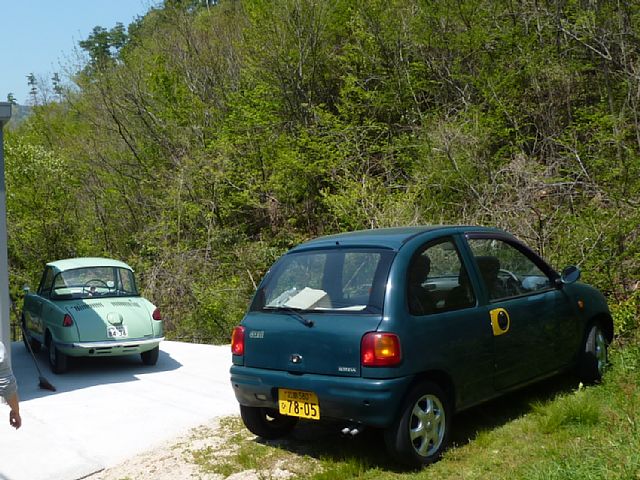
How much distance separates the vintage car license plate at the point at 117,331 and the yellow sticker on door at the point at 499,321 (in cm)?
608

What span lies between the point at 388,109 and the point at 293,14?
4117 millimetres

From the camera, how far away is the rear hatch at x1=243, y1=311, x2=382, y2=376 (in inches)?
199

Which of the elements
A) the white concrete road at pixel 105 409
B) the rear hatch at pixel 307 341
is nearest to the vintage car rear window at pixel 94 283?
the white concrete road at pixel 105 409

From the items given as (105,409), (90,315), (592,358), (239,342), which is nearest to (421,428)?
(239,342)

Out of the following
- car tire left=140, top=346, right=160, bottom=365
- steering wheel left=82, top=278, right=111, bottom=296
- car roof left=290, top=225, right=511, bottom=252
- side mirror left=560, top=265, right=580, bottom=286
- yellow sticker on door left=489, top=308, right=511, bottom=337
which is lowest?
car tire left=140, top=346, right=160, bottom=365

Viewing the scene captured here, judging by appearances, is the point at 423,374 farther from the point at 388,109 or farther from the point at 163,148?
the point at 163,148

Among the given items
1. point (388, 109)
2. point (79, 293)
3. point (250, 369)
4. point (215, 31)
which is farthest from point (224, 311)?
point (215, 31)

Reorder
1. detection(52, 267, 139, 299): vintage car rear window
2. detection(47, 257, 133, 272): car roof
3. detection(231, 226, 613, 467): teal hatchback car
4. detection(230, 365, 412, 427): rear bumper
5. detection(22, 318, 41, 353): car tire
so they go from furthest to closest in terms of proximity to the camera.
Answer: detection(22, 318, 41, 353): car tire
detection(47, 257, 133, 272): car roof
detection(52, 267, 139, 299): vintage car rear window
detection(231, 226, 613, 467): teal hatchback car
detection(230, 365, 412, 427): rear bumper

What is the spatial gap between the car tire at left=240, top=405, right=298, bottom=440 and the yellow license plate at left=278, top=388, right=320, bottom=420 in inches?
21.5

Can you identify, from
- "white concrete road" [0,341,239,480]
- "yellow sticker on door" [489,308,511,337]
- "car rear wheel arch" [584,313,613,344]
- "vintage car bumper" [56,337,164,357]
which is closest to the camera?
"yellow sticker on door" [489,308,511,337]

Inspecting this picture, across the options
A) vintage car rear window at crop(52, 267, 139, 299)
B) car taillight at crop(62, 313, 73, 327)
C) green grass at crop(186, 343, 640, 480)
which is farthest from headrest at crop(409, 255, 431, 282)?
vintage car rear window at crop(52, 267, 139, 299)

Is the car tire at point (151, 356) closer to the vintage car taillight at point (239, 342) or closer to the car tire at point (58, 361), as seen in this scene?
the car tire at point (58, 361)

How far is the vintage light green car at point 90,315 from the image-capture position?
32.7 feet

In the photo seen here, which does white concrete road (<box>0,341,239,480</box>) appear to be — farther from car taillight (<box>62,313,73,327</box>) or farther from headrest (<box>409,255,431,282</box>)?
headrest (<box>409,255,431,282</box>)
